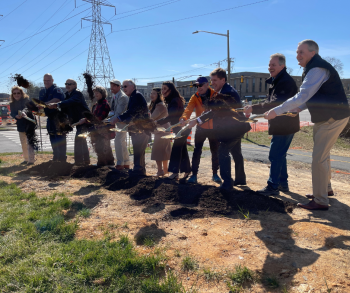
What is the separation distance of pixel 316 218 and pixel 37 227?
355 centimetres

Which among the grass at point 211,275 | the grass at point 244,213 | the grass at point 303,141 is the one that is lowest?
the grass at point 303,141

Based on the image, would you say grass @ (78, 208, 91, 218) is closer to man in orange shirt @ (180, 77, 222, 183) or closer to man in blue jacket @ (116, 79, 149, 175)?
man in blue jacket @ (116, 79, 149, 175)

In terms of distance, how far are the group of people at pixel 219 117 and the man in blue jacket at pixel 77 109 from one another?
22mm

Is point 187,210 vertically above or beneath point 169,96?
beneath

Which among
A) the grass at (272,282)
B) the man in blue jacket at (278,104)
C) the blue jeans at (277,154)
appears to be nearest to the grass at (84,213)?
the grass at (272,282)

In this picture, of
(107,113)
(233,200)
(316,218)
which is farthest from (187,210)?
(107,113)

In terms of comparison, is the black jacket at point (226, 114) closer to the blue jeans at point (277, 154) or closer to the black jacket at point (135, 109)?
the blue jeans at point (277, 154)

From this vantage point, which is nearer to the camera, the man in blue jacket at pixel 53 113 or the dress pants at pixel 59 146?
the man in blue jacket at pixel 53 113

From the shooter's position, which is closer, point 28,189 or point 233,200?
point 233,200

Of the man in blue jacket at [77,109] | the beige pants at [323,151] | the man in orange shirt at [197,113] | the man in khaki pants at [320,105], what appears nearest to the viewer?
the man in khaki pants at [320,105]

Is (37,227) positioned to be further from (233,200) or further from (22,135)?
(22,135)

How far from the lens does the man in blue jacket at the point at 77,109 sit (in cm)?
669

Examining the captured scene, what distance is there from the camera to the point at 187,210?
13.0 feet

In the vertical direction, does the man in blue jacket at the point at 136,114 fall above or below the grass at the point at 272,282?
above
